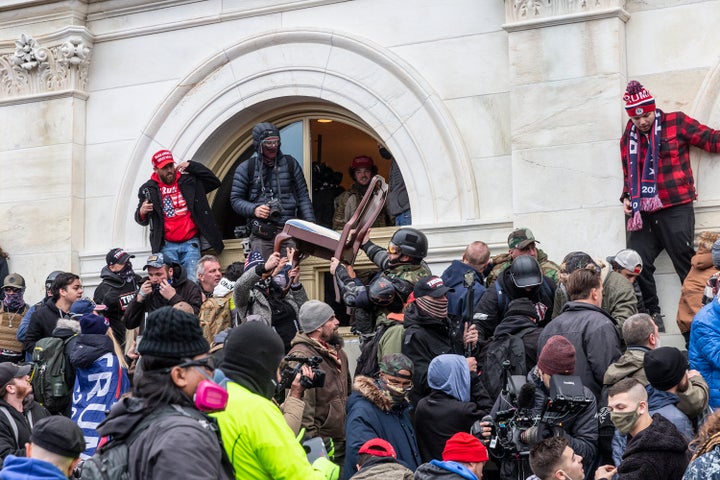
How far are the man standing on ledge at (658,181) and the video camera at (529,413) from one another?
11.7 ft

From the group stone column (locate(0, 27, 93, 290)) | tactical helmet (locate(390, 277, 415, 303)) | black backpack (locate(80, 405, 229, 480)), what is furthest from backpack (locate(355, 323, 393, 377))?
stone column (locate(0, 27, 93, 290))

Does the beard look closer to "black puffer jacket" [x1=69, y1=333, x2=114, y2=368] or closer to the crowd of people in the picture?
the crowd of people

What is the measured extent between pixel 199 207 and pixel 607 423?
674 cm

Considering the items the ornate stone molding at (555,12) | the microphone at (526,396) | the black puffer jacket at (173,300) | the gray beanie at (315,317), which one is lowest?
the microphone at (526,396)

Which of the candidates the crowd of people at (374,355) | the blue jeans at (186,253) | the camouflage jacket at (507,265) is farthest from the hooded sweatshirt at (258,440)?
the blue jeans at (186,253)

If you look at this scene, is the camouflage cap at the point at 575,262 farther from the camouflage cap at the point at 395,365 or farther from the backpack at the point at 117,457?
the backpack at the point at 117,457

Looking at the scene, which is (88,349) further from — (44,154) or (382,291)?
(44,154)

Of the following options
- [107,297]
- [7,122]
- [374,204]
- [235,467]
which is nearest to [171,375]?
[235,467]

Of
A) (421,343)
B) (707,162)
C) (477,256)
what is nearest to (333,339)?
(421,343)

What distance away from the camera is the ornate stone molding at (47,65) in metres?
15.4

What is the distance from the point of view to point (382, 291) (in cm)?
1078

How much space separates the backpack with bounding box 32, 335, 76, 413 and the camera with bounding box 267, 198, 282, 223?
2739 mm

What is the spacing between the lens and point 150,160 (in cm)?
1502

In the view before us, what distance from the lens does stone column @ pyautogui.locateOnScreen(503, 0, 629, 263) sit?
1230 cm
